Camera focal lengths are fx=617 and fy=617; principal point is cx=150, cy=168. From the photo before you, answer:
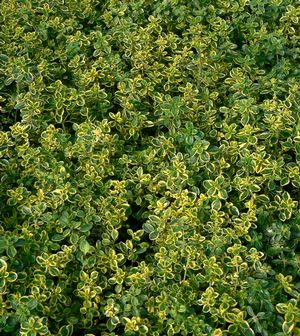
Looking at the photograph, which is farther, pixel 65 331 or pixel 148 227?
pixel 148 227

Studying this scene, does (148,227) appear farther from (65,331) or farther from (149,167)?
(65,331)

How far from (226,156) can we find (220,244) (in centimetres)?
48

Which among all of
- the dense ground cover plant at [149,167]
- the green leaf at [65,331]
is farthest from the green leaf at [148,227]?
the green leaf at [65,331]

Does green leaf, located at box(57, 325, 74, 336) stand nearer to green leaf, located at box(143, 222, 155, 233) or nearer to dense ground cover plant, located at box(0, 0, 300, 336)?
dense ground cover plant, located at box(0, 0, 300, 336)

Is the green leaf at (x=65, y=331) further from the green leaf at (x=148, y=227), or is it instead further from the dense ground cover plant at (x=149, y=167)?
the green leaf at (x=148, y=227)

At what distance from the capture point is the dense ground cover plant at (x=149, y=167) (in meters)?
1.98

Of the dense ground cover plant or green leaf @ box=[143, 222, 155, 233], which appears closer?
the dense ground cover plant

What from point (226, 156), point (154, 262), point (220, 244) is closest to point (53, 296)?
point (154, 262)

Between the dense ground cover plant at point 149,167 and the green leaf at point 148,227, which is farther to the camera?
the green leaf at point 148,227

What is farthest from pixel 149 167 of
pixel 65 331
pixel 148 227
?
pixel 65 331

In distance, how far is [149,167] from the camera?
2375 mm

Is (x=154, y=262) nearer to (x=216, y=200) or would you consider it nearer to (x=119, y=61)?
(x=216, y=200)

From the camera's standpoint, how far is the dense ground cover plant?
1977 millimetres

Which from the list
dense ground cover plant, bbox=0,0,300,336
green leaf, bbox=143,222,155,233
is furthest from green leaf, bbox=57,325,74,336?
green leaf, bbox=143,222,155,233
